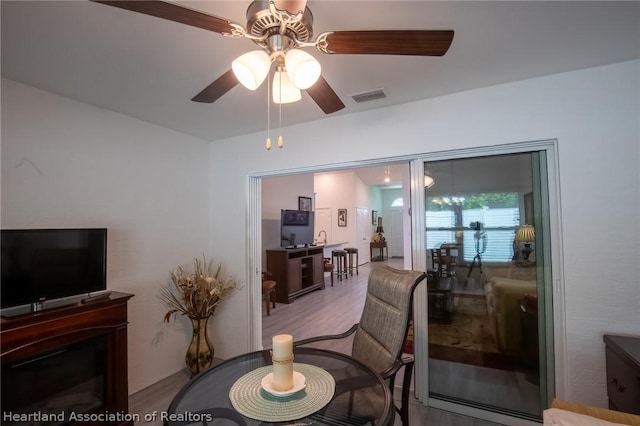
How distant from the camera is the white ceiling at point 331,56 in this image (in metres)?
1.33

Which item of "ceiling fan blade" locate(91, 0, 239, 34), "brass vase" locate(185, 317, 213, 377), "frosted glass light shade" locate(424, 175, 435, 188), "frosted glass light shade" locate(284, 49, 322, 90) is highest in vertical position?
"ceiling fan blade" locate(91, 0, 239, 34)

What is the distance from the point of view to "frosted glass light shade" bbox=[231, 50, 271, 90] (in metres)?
1.12

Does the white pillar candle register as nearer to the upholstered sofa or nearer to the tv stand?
the tv stand

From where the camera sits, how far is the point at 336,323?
4.16 metres

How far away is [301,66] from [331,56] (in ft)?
2.30

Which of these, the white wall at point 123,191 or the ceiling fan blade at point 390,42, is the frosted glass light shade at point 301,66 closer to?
the ceiling fan blade at point 390,42

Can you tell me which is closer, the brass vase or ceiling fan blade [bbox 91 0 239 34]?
ceiling fan blade [bbox 91 0 239 34]

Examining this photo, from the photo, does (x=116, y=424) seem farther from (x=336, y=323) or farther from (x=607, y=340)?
(x=607, y=340)

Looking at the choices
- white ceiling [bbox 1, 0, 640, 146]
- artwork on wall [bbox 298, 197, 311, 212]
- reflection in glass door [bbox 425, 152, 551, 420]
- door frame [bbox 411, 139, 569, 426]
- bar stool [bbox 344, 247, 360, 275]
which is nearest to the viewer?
white ceiling [bbox 1, 0, 640, 146]

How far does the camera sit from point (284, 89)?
139cm

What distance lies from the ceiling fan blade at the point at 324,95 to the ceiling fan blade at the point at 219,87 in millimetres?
389

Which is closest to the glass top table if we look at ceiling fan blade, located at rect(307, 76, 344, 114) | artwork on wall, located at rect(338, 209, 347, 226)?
ceiling fan blade, located at rect(307, 76, 344, 114)

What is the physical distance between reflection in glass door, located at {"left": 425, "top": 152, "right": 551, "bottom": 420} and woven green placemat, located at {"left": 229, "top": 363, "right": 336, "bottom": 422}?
1346 millimetres

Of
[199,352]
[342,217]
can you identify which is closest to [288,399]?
[199,352]
